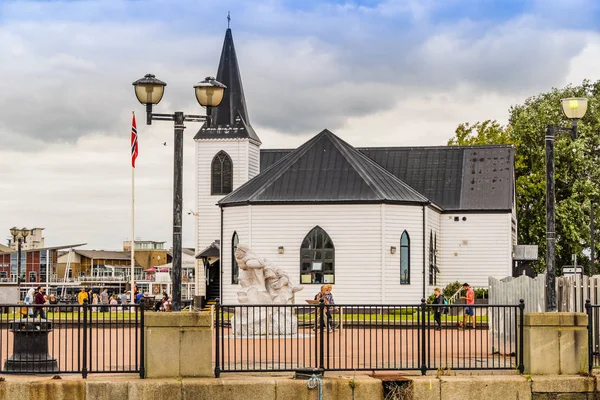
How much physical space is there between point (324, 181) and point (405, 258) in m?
5.45

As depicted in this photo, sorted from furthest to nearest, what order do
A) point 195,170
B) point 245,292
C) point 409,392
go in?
point 195,170 → point 245,292 → point 409,392

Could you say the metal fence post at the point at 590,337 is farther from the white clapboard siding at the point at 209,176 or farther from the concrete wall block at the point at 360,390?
the white clapboard siding at the point at 209,176

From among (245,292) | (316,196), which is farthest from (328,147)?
(245,292)

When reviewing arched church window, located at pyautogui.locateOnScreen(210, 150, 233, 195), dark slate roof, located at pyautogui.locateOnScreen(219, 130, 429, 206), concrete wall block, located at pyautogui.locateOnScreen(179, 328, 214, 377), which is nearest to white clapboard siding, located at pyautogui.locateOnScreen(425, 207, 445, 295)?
dark slate roof, located at pyautogui.locateOnScreen(219, 130, 429, 206)

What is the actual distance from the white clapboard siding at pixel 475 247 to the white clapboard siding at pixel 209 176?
12.1m

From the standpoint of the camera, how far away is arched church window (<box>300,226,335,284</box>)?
51.4m

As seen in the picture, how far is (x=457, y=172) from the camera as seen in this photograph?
60219 mm

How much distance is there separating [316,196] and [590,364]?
33.1 m

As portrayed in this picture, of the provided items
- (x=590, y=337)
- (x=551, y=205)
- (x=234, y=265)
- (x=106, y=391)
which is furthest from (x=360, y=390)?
(x=234, y=265)

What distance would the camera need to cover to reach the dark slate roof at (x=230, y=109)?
63062mm

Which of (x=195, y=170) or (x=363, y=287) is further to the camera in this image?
(x=195, y=170)

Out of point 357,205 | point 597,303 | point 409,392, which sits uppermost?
point 357,205

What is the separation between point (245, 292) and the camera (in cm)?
3291

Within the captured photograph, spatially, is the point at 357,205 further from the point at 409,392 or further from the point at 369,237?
the point at 409,392
